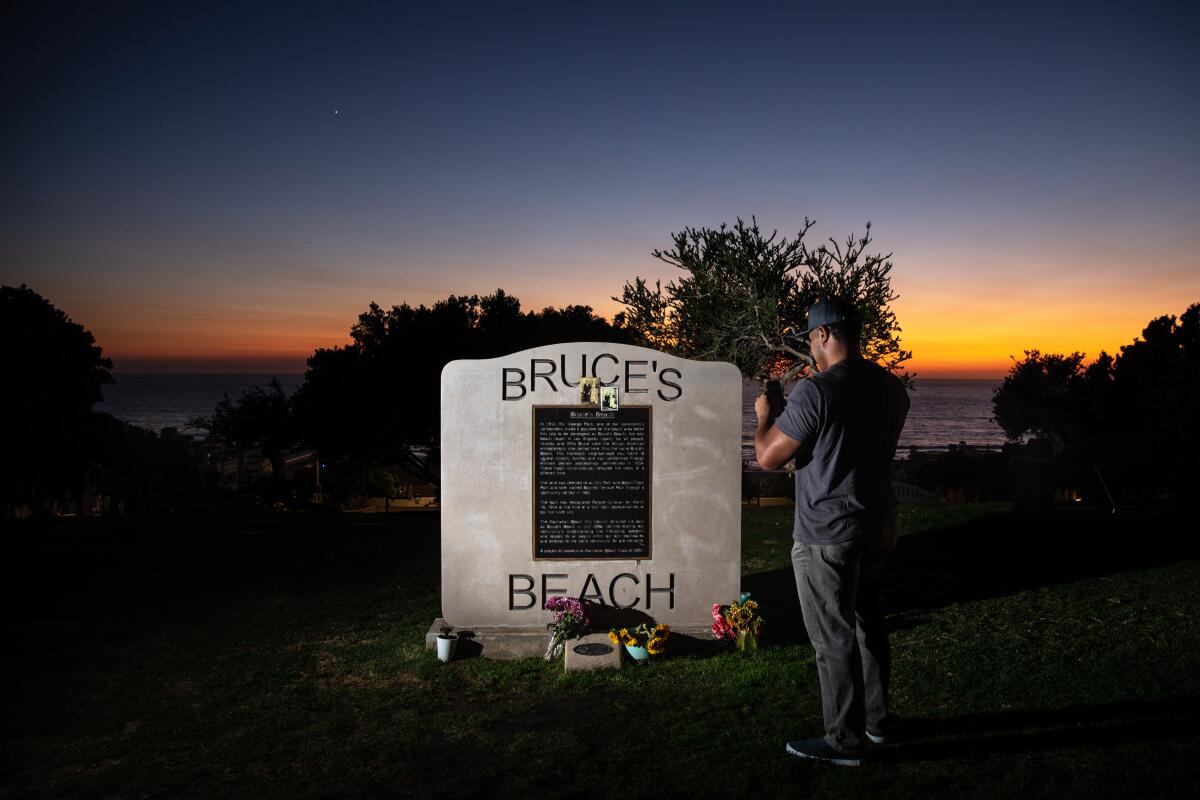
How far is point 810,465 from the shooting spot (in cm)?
421

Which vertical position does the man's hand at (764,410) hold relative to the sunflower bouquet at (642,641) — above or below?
above

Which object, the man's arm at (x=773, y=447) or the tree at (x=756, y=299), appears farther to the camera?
the tree at (x=756, y=299)

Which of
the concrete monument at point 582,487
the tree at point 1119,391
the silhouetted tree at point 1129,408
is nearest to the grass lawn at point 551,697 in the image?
the concrete monument at point 582,487

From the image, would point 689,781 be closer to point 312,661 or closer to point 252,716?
point 252,716

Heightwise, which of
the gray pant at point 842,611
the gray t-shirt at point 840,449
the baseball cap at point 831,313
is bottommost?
the gray pant at point 842,611

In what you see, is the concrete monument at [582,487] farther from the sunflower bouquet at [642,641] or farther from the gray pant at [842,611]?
the gray pant at [842,611]

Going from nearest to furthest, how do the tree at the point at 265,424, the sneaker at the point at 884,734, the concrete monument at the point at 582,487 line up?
1. the sneaker at the point at 884,734
2. the concrete monument at the point at 582,487
3. the tree at the point at 265,424

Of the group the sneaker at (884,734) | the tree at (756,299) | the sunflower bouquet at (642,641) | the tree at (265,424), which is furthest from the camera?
the tree at (265,424)

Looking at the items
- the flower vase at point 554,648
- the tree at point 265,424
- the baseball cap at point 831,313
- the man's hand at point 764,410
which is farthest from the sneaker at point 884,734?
the tree at point 265,424

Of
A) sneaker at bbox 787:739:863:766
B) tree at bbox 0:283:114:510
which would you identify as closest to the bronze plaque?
sneaker at bbox 787:739:863:766

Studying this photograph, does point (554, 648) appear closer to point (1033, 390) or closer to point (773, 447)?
point (773, 447)

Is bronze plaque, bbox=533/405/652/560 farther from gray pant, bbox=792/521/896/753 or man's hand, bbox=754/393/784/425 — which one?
gray pant, bbox=792/521/896/753

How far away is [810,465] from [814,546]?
43cm

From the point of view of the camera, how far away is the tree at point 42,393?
19920mm
